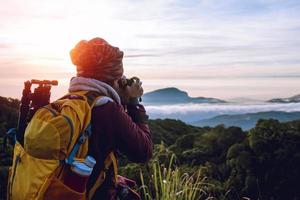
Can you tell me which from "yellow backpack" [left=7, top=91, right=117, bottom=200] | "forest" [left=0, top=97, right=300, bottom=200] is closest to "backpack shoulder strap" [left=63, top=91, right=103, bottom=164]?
"yellow backpack" [left=7, top=91, right=117, bottom=200]

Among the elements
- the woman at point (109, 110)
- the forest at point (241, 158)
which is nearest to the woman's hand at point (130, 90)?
the woman at point (109, 110)

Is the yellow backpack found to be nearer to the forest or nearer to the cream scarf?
the cream scarf

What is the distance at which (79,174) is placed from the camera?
3.71 metres

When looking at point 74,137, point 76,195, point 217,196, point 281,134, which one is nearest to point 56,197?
point 76,195

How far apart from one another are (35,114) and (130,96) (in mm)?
696

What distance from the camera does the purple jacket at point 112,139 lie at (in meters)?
3.85

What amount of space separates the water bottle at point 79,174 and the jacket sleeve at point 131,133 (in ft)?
0.88

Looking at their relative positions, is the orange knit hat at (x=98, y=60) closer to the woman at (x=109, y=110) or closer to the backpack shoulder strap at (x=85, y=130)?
the woman at (x=109, y=110)

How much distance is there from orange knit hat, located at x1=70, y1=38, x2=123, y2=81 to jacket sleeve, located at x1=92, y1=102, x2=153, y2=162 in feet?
0.83

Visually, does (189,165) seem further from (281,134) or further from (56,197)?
(56,197)

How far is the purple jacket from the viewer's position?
3.85m

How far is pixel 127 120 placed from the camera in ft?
12.9

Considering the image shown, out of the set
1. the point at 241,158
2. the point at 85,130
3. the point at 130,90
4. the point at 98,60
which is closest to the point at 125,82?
the point at 130,90

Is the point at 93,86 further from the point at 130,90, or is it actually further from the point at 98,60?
the point at 130,90
